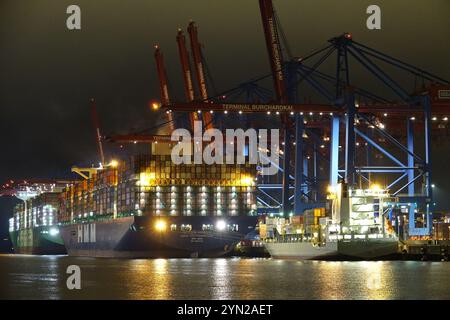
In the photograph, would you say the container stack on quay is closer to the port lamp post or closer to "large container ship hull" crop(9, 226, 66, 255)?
the port lamp post

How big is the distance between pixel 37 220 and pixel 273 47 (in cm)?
7653

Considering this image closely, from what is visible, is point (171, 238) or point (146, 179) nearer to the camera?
point (171, 238)

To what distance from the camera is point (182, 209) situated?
94.4 m

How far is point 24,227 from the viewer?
534ft

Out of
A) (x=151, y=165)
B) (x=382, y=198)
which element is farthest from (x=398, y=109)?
(x=151, y=165)

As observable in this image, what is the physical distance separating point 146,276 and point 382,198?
25.9m

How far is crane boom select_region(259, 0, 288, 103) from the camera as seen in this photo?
269 ft

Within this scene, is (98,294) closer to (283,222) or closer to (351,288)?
(351,288)

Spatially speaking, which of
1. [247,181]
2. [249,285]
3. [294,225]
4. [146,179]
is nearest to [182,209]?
[146,179]

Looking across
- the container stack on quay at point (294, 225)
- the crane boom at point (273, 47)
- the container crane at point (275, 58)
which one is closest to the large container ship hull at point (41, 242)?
the container stack on quay at point (294, 225)

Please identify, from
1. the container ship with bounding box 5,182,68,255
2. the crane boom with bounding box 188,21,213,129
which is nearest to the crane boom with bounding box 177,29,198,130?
the crane boom with bounding box 188,21,213,129

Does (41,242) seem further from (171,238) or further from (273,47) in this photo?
(273,47)

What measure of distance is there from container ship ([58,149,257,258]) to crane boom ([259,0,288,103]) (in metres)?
15.2

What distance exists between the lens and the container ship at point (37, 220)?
139 m
